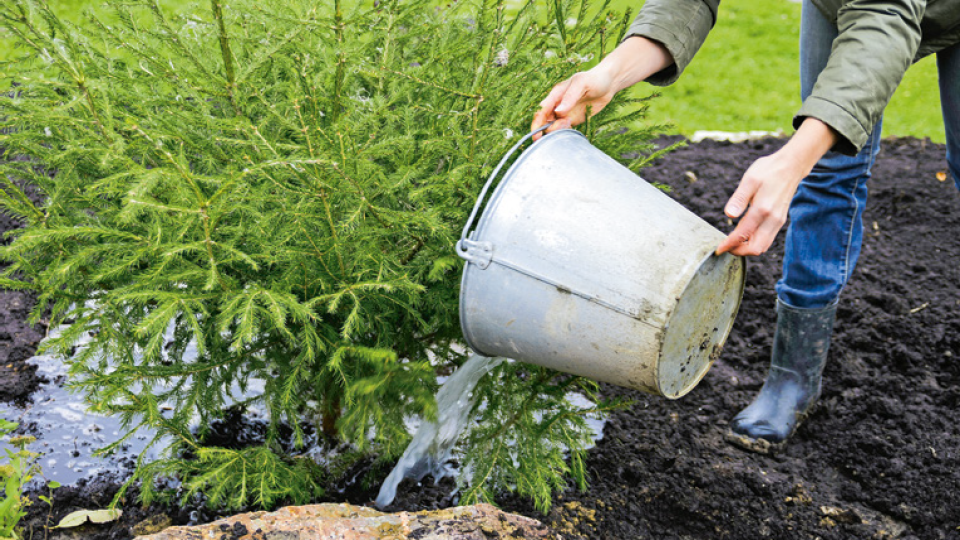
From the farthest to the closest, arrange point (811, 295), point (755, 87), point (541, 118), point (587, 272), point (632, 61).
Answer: point (755, 87) → point (811, 295) → point (632, 61) → point (541, 118) → point (587, 272)

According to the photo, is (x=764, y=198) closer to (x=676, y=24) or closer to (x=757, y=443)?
(x=676, y=24)

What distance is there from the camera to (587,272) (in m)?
1.61

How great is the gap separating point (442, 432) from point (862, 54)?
1.58 metres

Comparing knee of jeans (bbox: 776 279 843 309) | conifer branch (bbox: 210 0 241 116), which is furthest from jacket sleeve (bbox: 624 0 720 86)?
conifer branch (bbox: 210 0 241 116)

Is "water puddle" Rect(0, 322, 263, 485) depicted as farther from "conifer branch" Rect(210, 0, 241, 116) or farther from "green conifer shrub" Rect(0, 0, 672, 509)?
"conifer branch" Rect(210, 0, 241, 116)

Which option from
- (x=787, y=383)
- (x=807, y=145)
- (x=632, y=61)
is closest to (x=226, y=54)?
(x=632, y=61)

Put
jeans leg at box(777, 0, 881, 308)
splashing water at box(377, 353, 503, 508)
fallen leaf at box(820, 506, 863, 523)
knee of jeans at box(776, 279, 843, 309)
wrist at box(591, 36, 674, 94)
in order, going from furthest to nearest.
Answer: knee of jeans at box(776, 279, 843, 309), jeans leg at box(777, 0, 881, 308), fallen leaf at box(820, 506, 863, 523), splashing water at box(377, 353, 503, 508), wrist at box(591, 36, 674, 94)

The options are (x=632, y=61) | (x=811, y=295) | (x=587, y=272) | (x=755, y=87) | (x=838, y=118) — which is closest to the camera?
(x=587, y=272)

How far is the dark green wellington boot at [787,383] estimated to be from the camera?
2.70 metres

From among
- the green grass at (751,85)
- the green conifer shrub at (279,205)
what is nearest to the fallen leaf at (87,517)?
the green conifer shrub at (279,205)

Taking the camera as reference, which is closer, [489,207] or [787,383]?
[489,207]

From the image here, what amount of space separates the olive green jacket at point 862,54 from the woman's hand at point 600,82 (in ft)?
0.17

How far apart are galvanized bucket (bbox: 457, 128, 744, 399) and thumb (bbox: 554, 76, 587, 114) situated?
20 centimetres

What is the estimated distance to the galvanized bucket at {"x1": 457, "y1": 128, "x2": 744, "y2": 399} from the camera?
1.59m
